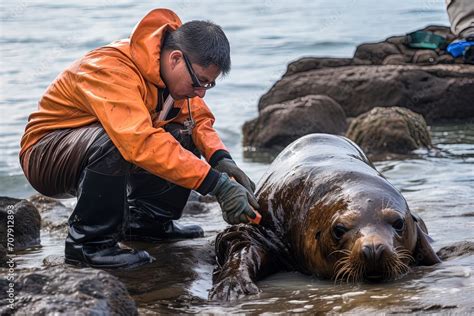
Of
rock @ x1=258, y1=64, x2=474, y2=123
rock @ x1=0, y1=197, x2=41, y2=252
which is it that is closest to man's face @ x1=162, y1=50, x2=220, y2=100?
rock @ x1=0, y1=197, x2=41, y2=252

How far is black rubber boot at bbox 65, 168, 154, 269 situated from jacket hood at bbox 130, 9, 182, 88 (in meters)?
0.64

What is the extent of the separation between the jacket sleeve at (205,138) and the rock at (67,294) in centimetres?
237

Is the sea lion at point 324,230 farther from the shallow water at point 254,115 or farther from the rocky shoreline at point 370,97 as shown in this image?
the rocky shoreline at point 370,97

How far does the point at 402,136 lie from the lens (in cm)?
1233

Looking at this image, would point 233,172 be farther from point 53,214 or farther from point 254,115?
point 254,115

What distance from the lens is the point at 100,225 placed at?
6.18 metres

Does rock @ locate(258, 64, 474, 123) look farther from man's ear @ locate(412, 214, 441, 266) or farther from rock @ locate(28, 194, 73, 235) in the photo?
man's ear @ locate(412, 214, 441, 266)

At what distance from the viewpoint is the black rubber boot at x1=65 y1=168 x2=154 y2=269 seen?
6.05 meters

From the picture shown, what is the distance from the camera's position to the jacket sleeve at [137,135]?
5.80 metres

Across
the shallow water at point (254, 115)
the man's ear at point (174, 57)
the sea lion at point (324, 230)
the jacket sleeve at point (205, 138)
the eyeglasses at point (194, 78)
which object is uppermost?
the man's ear at point (174, 57)

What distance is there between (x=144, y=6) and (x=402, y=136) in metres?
23.5

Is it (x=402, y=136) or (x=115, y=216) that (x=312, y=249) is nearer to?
(x=115, y=216)

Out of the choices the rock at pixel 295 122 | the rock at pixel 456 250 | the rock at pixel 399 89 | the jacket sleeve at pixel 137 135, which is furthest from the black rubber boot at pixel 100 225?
the rock at pixel 399 89

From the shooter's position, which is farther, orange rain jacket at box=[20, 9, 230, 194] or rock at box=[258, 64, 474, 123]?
rock at box=[258, 64, 474, 123]
